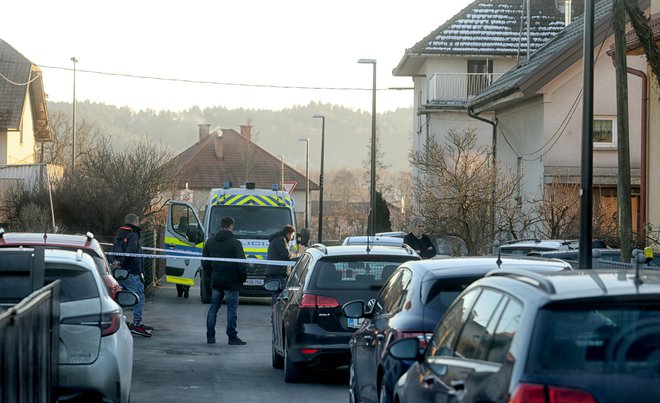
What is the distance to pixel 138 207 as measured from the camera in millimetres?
27750

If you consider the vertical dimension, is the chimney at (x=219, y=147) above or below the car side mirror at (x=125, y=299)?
above

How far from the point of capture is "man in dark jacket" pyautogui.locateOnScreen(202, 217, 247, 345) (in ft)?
54.9

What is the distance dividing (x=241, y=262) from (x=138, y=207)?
11.5 meters

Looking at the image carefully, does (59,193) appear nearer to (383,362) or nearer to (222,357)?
(222,357)

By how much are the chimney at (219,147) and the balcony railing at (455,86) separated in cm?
4467

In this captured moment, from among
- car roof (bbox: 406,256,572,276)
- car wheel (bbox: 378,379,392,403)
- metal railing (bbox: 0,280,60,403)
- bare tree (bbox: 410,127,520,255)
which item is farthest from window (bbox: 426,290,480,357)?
bare tree (bbox: 410,127,520,255)

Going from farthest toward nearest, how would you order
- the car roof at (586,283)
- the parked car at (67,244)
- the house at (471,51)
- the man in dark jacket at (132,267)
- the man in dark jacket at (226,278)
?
the house at (471,51) → the man in dark jacket at (132,267) → the man in dark jacket at (226,278) → the parked car at (67,244) → the car roof at (586,283)

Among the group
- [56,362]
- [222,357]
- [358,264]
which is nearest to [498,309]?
[56,362]

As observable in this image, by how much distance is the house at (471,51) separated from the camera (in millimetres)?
44219

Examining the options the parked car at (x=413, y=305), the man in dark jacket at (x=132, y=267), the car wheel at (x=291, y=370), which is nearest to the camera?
the parked car at (x=413, y=305)

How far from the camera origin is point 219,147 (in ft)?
288

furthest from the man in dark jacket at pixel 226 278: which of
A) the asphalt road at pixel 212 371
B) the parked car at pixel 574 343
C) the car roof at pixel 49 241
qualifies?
the parked car at pixel 574 343

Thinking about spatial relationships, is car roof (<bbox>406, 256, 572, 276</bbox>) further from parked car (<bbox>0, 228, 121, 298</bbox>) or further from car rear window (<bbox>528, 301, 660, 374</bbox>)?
parked car (<bbox>0, 228, 121, 298</bbox>)

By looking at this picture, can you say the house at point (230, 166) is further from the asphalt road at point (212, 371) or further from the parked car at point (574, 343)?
the parked car at point (574, 343)
